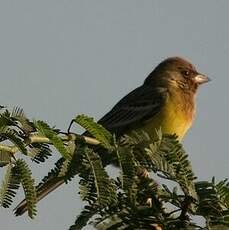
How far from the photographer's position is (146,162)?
378 cm

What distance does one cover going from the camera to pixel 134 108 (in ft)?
29.3

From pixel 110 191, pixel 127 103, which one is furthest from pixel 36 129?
pixel 127 103

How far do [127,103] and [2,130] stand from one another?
5.85m

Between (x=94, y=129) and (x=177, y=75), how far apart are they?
6307 mm

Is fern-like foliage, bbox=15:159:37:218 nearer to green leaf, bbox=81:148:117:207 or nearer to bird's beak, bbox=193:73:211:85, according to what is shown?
green leaf, bbox=81:148:117:207

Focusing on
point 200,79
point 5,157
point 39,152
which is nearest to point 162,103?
point 200,79

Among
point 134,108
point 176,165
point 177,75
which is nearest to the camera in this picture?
point 176,165

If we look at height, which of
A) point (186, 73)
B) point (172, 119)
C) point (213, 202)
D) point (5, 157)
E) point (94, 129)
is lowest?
point (213, 202)

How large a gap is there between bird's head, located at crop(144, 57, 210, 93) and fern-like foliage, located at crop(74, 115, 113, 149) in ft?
18.9

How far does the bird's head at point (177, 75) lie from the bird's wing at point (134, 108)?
26 cm

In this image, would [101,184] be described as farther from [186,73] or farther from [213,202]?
[186,73]

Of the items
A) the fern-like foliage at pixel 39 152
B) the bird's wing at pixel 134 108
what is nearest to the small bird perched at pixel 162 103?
the bird's wing at pixel 134 108

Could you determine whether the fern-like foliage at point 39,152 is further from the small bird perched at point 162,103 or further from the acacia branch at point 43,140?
the small bird perched at point 162,103

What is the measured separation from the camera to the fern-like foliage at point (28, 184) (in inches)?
135
